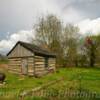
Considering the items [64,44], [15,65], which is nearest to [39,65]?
[15,65]

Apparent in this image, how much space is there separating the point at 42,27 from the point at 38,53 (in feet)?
96.1

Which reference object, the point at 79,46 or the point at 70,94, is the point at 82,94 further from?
the point at 79,46

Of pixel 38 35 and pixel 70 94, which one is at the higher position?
pixel 38 35

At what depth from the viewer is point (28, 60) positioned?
31.4m

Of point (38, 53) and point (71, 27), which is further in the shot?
point (71, 27)

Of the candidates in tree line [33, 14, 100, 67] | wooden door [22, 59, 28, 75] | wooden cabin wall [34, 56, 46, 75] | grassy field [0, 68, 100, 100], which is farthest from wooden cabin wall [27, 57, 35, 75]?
tree line [33, 14, 100, 67]

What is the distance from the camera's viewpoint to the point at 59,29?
6131 centimetres

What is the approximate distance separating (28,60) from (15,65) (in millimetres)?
3367

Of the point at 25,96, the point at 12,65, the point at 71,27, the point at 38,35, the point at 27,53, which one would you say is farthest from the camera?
the point at 71,27

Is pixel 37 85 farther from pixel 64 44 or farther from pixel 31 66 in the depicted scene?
pixel 64 44

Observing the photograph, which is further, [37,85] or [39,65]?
[39,65]

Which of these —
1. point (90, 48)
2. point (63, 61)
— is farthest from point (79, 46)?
point (63, 61)

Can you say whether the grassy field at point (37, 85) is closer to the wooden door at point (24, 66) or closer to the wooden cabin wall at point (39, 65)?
the wooden cabin wall at point (39, 65)

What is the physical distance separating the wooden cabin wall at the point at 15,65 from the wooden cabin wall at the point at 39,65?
3135 millimetres
